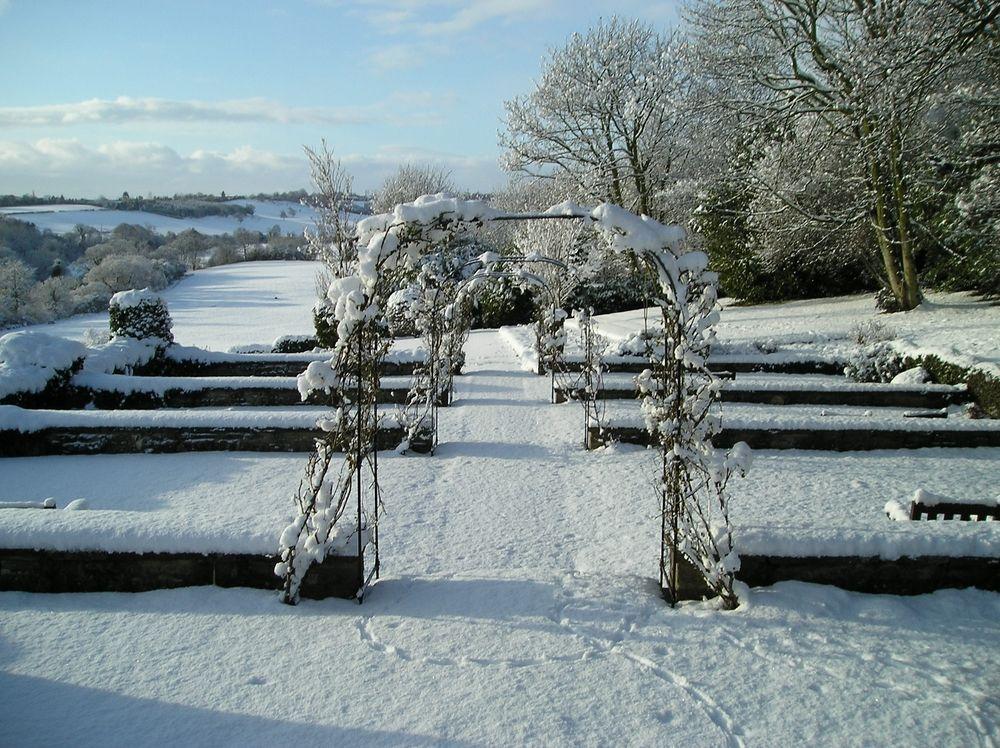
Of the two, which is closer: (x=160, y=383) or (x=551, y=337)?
(x=160, y=383)

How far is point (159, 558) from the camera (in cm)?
421

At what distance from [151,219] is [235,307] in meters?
43.7

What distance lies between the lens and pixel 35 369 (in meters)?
8.96

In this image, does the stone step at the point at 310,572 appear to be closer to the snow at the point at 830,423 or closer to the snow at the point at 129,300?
the snow at the point at 830,423

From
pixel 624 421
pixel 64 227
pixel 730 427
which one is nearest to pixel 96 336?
pixel 624 421

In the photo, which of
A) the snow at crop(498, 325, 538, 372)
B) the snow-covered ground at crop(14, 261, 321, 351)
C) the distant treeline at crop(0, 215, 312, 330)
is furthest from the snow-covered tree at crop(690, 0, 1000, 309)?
the snow-covered ground at crop(14, 261, 321, 351)

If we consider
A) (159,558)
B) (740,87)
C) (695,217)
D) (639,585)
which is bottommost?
(639,585)

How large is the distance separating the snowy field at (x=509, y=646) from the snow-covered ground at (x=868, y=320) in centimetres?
616

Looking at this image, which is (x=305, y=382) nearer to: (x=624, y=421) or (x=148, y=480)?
(x=148, y=480)

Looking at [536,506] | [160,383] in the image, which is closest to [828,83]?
[536,506]

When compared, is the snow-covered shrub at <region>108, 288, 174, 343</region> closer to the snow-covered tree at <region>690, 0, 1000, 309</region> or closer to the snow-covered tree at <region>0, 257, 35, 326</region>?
the snow-covered tree at <region>690, 0, 1000, 309</region>

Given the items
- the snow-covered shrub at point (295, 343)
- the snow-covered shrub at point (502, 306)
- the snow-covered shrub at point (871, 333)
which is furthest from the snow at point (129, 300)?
the snow-covered shrub at point (871, 333)

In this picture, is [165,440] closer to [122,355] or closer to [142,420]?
[142,420]

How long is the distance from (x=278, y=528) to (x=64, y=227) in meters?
64.8
